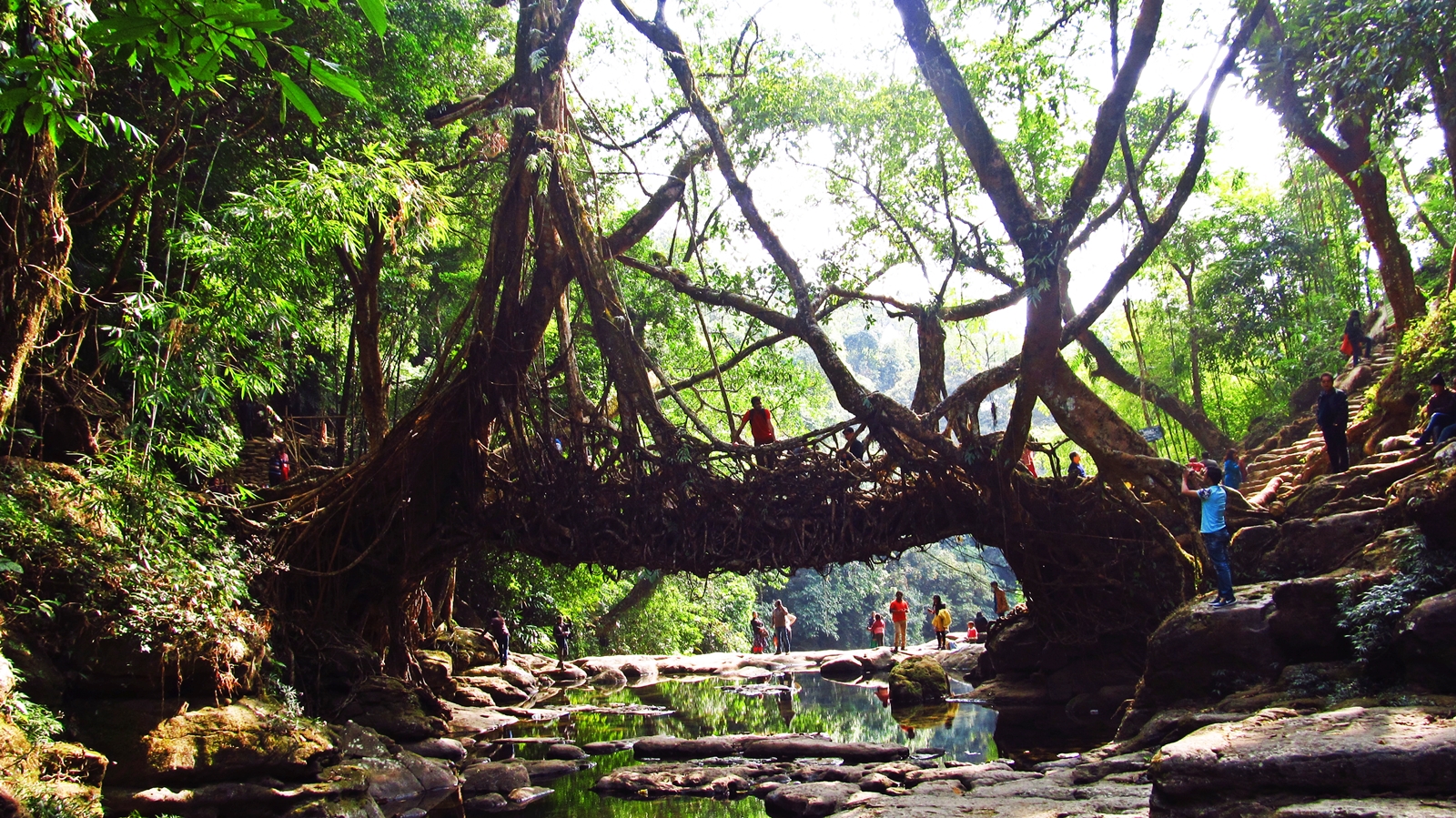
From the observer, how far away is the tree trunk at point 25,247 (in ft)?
20.4

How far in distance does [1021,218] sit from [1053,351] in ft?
4.82

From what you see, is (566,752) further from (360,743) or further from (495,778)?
(360,743)

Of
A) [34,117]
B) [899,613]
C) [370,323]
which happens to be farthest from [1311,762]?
[899,613]

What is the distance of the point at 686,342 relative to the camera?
17000 millimetres

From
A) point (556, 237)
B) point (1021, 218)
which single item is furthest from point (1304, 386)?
point (556, 237)

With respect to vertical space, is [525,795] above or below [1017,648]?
below

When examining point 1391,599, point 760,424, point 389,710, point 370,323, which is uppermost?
point 370,323

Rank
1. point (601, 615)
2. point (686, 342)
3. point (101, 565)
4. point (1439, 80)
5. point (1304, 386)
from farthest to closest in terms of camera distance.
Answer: point (601, 615) < point (1304, 386) < point (686, 342) < point (1439, 80) < point (101, 565)

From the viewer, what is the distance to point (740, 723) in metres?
12.3

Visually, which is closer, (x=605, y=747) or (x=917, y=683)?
(x=605, y=747)

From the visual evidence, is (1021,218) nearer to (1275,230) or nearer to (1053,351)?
(1053,351)

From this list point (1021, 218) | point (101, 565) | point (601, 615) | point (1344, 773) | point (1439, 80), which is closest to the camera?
point (1344, 773)

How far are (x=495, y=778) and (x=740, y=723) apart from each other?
4.78 meters

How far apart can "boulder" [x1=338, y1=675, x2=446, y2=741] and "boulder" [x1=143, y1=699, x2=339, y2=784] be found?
2.31 m
